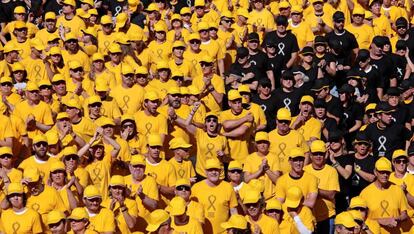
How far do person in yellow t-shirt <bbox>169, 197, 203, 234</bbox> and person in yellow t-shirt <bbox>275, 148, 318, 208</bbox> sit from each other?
1662 mm

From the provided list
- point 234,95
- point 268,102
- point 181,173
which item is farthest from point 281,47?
point 181,173

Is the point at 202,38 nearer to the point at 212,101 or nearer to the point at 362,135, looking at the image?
the point at 212,101

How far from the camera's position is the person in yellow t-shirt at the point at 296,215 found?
1534 cm

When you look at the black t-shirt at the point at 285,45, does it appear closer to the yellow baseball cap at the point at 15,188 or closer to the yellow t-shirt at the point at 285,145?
the yellow t-shirt at the point at 285,145

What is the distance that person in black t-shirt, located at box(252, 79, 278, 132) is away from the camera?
755 inches

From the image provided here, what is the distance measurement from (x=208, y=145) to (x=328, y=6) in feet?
21.7

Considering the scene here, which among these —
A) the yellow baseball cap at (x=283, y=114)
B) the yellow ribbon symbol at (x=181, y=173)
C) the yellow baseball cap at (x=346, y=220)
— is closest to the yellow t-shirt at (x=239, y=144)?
the yellow baseball cap at (x=283, y=114)

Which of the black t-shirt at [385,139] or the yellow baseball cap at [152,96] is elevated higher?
the yellow baseball cap at [152,96]

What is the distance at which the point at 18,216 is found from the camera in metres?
15.4

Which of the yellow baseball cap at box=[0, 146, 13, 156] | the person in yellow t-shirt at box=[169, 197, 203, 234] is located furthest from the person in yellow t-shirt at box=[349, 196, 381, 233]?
the yellow baseball cap at box=[0, 146, 13, 156]

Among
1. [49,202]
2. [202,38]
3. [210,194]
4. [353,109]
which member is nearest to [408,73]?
[353,109]

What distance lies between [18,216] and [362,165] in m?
5.39

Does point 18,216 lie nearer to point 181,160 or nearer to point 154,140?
point 154,140

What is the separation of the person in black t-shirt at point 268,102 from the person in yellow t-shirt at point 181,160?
2.50m
